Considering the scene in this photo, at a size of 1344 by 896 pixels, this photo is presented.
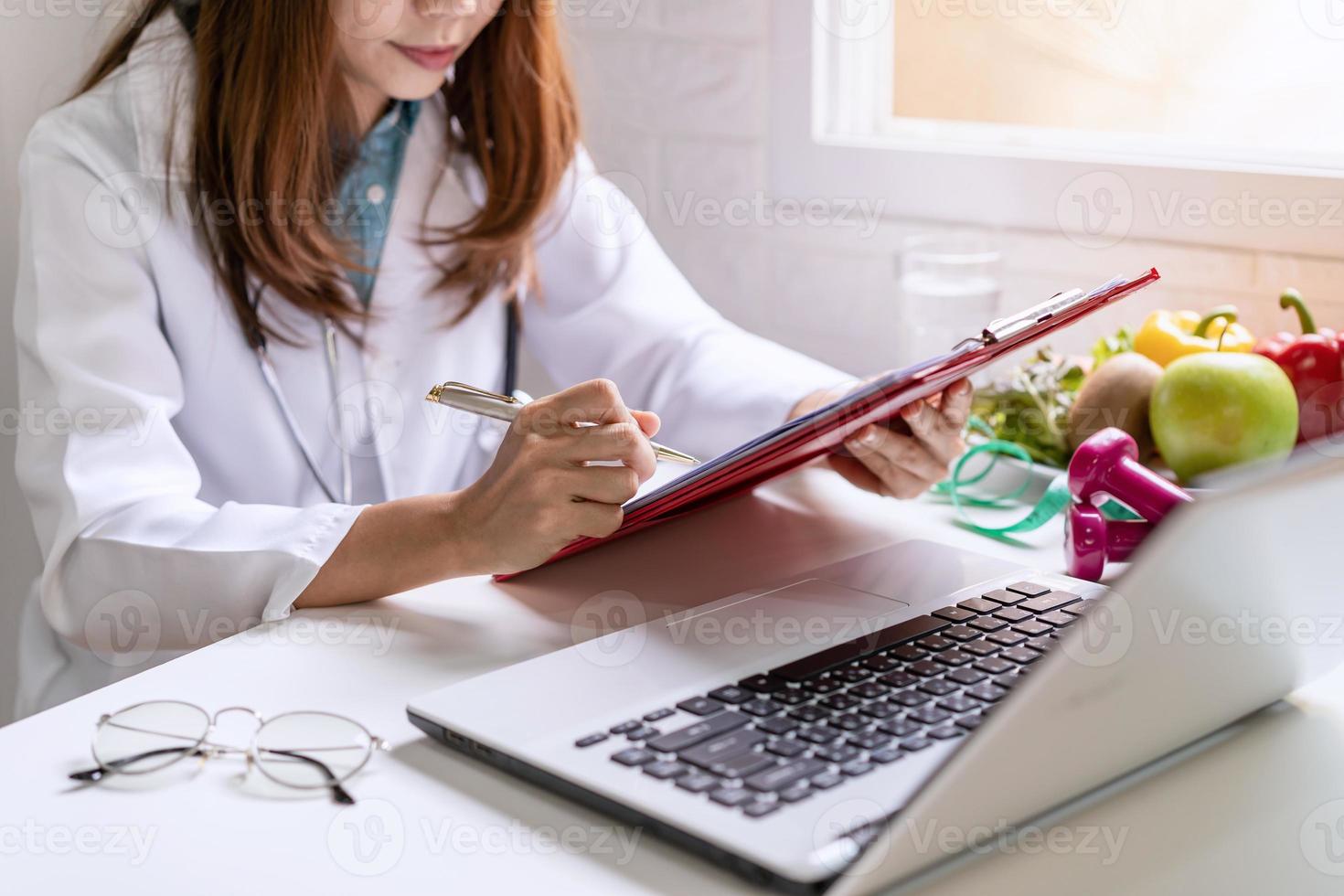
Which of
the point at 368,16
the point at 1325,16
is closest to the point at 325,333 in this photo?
the point at 368,16

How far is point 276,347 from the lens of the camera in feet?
4.05

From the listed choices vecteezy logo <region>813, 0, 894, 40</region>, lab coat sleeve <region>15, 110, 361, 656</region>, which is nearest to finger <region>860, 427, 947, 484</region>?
lab coat sleeve <region>15, 110, 361, 656</region>

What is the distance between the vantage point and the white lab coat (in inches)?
37.4

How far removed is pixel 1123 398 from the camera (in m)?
1.11

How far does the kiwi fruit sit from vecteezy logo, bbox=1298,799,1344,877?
0.51 m

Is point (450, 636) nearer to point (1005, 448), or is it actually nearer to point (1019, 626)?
point (1019, 626)

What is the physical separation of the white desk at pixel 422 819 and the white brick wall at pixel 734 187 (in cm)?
93

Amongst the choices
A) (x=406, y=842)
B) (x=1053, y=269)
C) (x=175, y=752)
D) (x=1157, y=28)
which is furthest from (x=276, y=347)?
(x=1157, y=28)

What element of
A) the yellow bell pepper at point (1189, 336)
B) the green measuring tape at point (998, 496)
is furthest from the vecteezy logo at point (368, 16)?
the yellow bell pepper at point (1189, 336)

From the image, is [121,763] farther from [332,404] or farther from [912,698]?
[332,404]

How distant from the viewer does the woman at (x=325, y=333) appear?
0.90 meters

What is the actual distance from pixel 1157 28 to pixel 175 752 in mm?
1284

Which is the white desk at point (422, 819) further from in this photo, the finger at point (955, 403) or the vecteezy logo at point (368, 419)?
the vecteezy logo at point (368, 419)

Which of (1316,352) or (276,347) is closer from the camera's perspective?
(1316,352)
